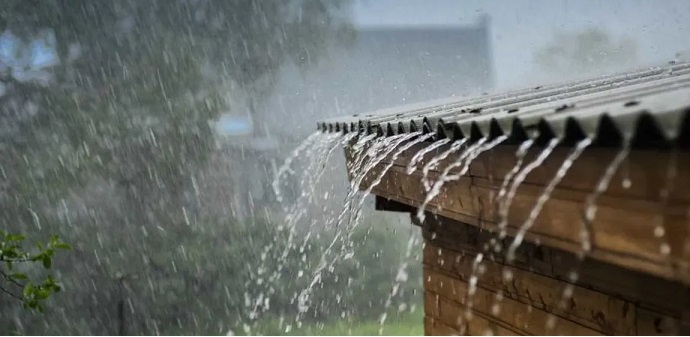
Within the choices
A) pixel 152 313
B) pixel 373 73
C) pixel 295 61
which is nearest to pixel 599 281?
pixel 152 313

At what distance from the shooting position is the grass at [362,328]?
9.57 meters

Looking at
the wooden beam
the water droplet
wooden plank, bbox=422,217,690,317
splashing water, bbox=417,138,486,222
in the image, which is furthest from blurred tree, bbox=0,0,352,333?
the water droplet

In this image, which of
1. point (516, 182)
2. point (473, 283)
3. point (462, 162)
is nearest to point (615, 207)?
point (516, 182)

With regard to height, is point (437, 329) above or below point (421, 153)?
below

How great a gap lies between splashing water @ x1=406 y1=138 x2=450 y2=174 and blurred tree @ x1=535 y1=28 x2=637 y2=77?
1244 centimetres

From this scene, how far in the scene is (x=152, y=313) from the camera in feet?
30.9

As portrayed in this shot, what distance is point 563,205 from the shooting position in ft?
3.78

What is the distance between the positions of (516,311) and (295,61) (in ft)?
32.0

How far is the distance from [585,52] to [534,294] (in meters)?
13.3

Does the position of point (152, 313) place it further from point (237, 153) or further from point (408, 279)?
point (408, 279)

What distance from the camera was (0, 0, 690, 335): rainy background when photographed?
9.26 m

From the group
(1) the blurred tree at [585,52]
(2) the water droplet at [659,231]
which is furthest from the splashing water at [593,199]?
(1) the blurred tree at [585,52]

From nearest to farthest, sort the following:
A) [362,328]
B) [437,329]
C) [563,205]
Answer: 1. [563,205]
2. [437,329]
3. [362,328]

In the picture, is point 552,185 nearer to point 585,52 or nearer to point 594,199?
point 594,199
